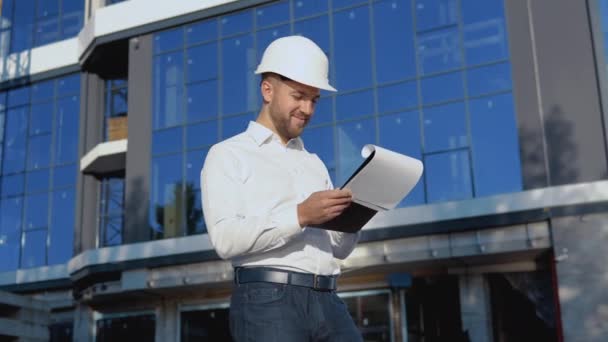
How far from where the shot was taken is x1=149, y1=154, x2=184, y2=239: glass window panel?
71.3 ft

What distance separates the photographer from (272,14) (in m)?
21.8

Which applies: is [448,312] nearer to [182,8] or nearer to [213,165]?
[182,8]

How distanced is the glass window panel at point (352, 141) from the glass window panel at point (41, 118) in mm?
11241

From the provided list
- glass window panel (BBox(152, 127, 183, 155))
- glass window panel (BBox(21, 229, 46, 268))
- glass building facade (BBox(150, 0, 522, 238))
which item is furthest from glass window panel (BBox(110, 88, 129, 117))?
glass window panel (BBox(21, 229, 46, 268))

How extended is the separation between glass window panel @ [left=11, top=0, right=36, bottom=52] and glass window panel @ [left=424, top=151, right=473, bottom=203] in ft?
49.7

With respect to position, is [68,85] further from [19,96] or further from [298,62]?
[298,62]

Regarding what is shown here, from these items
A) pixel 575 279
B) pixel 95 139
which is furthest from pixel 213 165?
pixel 95 139

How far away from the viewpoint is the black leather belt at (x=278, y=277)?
3299mm

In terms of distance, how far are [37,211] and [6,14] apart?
702 centimetres

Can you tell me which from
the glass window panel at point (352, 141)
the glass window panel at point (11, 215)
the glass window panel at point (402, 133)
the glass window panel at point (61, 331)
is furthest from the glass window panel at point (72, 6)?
the glass window panel at point (402, 133)

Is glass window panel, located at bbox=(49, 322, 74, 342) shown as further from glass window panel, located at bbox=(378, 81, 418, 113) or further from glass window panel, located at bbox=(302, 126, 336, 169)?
glass window panel, located at bbox=(378, 81, 418, 113)

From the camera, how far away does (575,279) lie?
1689 cm

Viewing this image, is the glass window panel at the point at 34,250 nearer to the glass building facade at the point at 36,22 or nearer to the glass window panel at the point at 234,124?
the glass building facade at the point at 36,22

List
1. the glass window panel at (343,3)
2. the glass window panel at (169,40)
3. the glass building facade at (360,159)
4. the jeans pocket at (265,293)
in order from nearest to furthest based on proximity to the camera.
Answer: the jeans pocket at (265,293) → the glass building facade at (360,159) → the glass window panel at (343,3) → the glass window panel at (169,40)
